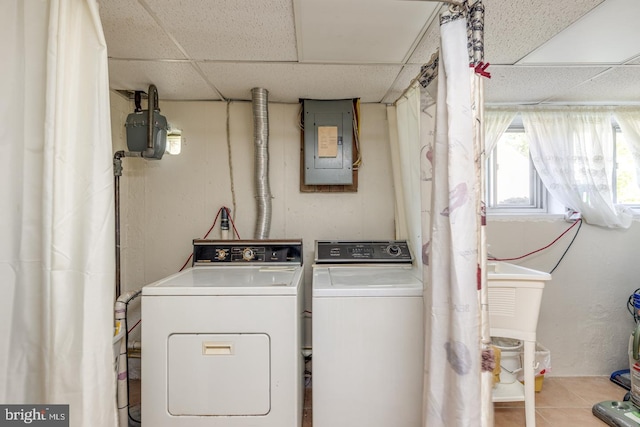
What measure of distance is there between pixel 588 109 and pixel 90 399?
11.5 ft

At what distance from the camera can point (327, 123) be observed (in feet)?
8.07

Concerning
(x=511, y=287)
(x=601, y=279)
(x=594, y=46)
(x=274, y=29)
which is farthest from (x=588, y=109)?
(x=274, y=29)

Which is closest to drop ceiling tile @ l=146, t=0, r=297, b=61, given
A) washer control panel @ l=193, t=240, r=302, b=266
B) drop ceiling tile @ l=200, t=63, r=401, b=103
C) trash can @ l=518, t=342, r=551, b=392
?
drop ceiling tile @ l=200, t=63, r=401, b=103

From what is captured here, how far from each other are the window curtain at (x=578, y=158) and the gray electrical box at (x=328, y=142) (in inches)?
55.6

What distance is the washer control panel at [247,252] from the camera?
2.21 metres

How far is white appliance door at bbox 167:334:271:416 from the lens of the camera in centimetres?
151

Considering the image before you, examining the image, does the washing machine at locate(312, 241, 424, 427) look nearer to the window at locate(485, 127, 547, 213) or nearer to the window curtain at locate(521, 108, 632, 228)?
the window at locate(485, 127, 547, 213)

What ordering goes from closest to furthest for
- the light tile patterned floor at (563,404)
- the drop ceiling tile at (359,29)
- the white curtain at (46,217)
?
1. the white curtain at (46,217)
2. the drop ceiling tile at (359,29)
3. the light tile patterned floor at (563,404)

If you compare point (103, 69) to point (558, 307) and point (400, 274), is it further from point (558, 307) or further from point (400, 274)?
point (558, 307)

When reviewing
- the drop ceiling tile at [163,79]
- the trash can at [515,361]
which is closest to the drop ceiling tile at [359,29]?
the drop ceiling tile at [163,79]

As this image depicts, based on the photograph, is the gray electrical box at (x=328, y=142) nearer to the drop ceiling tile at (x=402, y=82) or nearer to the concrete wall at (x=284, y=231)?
the concrete wall at (x=284, y=231)

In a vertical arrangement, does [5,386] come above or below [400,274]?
below

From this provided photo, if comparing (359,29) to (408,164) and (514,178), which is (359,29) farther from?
(514,178)

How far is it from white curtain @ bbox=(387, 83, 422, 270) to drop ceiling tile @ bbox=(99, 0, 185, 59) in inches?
53.0
